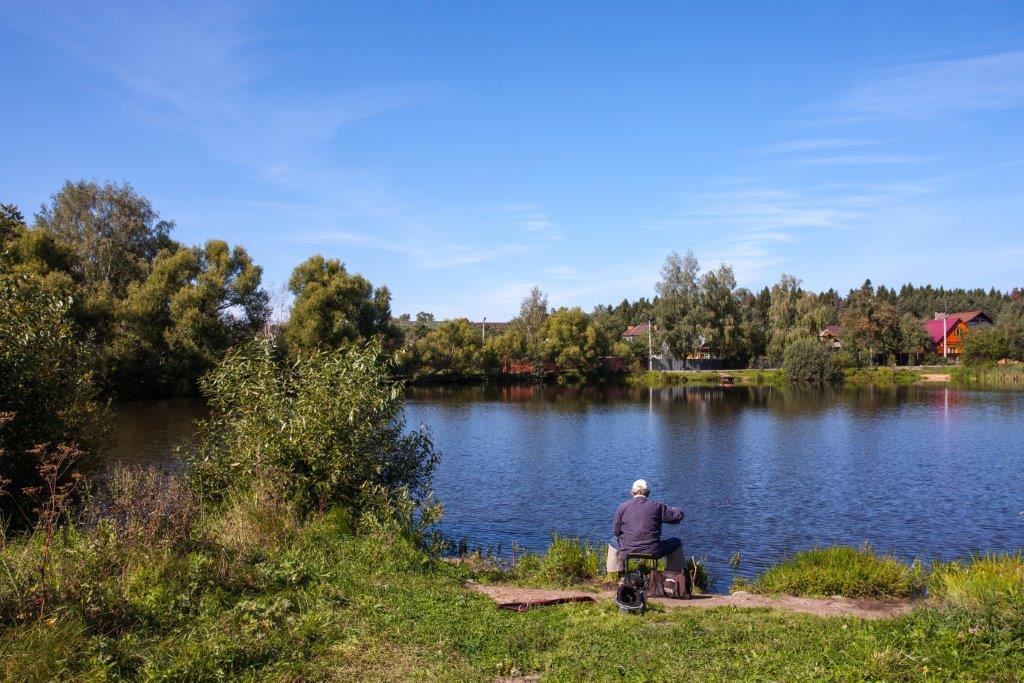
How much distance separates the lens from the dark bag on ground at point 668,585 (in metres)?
10.6

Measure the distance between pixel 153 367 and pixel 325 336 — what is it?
1267 cm

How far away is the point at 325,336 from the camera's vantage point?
58.1 metres

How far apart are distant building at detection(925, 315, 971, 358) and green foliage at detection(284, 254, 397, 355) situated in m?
65.7

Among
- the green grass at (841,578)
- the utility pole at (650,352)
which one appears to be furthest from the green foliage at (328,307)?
the green grass at (841,578)

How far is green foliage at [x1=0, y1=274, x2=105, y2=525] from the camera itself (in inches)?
476

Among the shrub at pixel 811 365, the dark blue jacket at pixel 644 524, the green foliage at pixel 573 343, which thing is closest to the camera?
the dark blue jacket at pixel 644 524

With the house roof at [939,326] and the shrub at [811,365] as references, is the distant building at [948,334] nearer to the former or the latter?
the house roof at [939,326]

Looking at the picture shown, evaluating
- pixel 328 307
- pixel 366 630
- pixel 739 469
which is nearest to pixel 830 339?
pixel 328 307

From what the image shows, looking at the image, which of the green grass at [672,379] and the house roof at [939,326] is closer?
the green grass at [672,379]

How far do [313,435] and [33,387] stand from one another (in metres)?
4.59

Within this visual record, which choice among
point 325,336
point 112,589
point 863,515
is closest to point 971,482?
point 863,515

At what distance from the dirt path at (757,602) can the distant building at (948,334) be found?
8883 centimetres

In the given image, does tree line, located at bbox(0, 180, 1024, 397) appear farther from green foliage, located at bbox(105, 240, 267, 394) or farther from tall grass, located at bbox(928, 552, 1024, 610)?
tall grass, located at bbox(928, 552, 1024, 610)

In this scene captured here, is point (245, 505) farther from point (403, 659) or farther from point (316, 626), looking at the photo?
point (403, 659)
